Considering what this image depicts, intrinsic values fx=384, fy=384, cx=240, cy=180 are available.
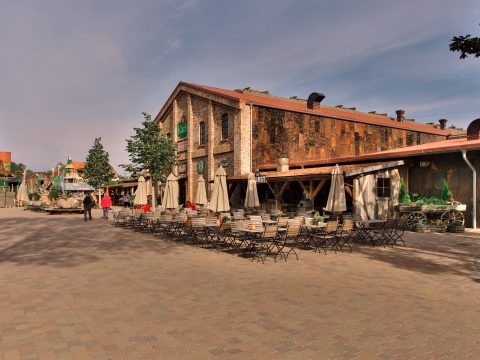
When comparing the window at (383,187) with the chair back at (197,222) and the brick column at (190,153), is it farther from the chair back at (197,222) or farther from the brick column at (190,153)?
the brick column at (190,153)

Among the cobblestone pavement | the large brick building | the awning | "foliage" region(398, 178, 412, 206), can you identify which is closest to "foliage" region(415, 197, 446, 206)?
"foliage" region(398, 178, 412, 206)

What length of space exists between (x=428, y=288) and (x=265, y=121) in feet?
59.6

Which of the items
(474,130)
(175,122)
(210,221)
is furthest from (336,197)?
(175,122)

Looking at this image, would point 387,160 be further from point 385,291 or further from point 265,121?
point 385,291

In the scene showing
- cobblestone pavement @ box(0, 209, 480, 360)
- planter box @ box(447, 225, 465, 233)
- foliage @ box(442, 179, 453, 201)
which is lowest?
cobblestone pavement @ box(0, 209, 480, 360)

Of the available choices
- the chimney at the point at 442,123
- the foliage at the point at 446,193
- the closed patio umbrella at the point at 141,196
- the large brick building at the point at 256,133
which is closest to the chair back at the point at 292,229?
the foliage at the point at 446,193

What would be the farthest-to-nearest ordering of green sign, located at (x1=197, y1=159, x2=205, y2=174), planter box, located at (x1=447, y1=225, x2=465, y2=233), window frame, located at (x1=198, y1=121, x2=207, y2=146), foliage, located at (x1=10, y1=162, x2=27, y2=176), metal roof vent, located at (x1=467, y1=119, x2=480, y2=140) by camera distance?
foliage, located at (x1=10, y1=162, x2=27, y2=176)
window frame, located at (x1=198, y1=121, x2=207, y2=146)
green sign, located at (x1=197, y1=159, x2=205, y2=174)
metal roof vent, located at (x1=467, y1=119, x2=480, y2=140)
planter box, located at (x1=447, y1=225, x2=465, y2=233)

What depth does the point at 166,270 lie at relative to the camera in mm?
8148

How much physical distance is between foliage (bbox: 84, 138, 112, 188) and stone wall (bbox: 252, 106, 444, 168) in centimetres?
2671

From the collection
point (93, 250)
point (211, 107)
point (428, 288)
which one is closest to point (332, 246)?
point (428, 288)

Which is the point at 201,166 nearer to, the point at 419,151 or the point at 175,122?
the point at 175,122

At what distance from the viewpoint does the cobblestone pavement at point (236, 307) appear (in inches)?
163

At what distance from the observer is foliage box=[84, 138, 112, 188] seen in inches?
1737

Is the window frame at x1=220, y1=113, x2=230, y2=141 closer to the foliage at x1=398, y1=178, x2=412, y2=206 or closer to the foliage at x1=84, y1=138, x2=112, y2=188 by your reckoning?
the foliage at x1=398, y1=178, x2=412, y2=206
